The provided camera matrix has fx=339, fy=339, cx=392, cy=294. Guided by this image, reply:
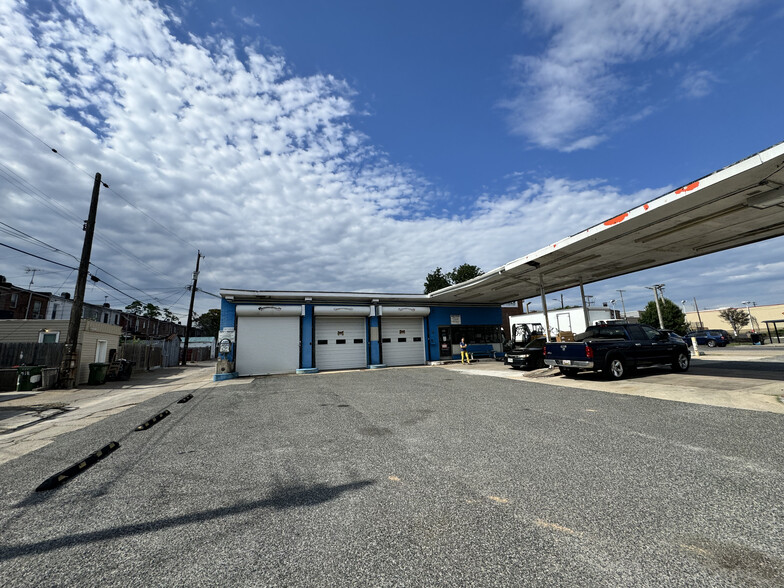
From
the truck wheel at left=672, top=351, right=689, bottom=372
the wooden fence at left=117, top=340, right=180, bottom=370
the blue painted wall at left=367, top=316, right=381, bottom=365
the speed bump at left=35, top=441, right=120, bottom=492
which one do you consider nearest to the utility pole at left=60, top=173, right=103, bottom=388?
the wooden fence at left=117, top=340, right=180, bottom=370

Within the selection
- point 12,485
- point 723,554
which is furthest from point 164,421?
point 723,554

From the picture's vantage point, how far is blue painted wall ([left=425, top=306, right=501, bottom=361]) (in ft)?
77.3

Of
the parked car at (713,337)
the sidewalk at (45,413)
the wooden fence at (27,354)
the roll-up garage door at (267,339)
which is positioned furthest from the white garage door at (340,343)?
the parked car at (713,337)

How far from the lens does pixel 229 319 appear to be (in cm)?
1852

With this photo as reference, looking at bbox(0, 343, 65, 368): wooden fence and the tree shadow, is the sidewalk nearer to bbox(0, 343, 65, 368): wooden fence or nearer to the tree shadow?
the tree shadow

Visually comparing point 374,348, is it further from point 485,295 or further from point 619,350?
point 619,350

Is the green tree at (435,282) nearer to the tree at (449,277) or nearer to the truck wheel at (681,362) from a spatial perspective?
the tree at (449,277)

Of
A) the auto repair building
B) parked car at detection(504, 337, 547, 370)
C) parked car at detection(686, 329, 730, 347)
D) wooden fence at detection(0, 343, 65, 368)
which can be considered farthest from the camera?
parked car at detection(686, 329, 730, 347)

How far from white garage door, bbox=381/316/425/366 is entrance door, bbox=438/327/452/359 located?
4.34ft

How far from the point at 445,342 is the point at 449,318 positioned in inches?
68.3

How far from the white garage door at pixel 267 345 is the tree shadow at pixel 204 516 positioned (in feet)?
54.6

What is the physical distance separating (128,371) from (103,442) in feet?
56.3

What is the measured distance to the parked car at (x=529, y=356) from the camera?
51.6 ft

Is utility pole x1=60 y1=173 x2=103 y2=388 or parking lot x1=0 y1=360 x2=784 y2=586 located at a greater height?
utility pole x1=60 y1=173 x2=103 y2=388
